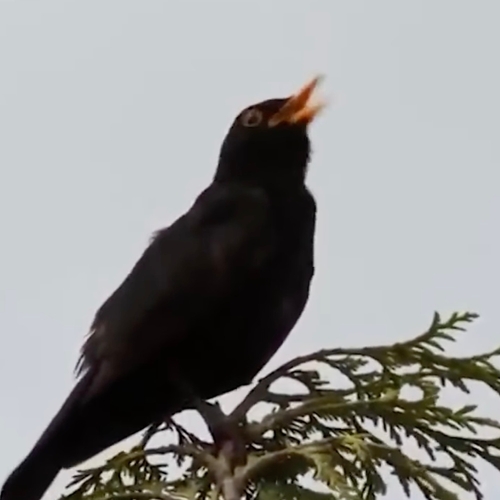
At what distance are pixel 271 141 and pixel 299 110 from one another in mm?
153

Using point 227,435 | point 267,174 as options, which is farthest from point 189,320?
point 267,174

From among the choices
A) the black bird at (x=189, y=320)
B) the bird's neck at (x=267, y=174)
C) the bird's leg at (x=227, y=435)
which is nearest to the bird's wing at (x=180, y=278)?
the black bird at (x=189, y=320)

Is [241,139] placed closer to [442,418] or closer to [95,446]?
[95,446]

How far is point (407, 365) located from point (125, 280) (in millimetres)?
1217

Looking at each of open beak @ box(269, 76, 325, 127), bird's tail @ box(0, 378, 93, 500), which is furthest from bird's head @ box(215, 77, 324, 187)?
bird's tail @ box(0, 378, 93, 500)

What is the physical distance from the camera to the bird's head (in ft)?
13.9

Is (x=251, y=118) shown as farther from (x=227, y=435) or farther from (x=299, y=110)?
(x=227, y=435)

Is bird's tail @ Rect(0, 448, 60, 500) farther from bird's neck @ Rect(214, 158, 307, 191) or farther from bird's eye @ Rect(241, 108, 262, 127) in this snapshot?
bird's eye @ Rect(241, 108, 262, 127)

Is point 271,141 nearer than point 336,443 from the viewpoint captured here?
No

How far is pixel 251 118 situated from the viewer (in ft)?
14.4

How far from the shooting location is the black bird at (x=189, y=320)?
3.26 meters

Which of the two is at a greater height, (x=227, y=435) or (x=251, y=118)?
(x=251, y=118)

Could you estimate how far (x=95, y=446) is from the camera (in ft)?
10.6

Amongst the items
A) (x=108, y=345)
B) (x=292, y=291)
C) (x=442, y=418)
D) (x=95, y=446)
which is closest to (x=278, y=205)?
(x=292, y=291)
